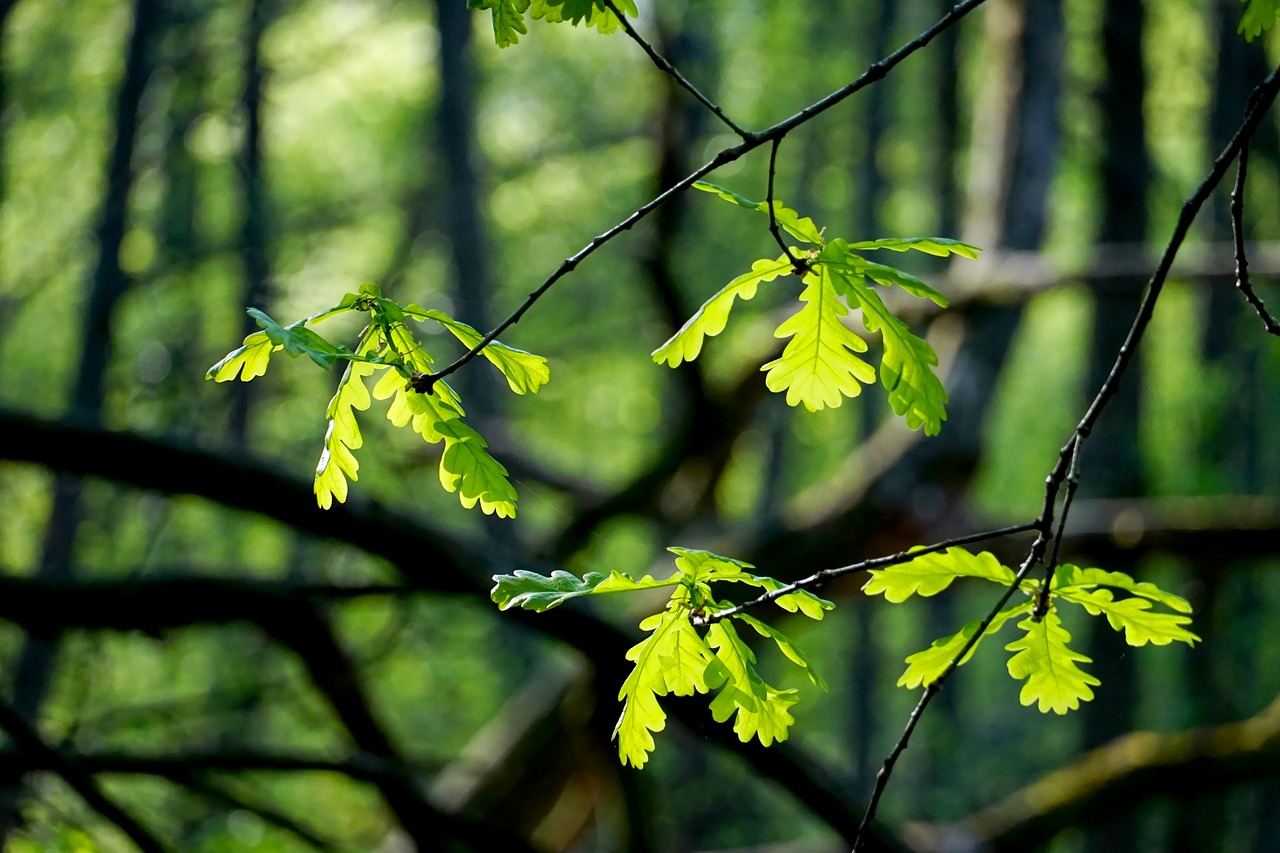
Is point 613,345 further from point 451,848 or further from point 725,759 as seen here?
point 451,848

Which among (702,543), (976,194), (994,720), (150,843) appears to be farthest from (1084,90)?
(994,720)

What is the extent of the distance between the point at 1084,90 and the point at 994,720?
12187mm

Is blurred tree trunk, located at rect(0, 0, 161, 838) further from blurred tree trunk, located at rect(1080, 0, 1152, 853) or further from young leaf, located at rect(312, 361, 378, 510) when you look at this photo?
blurred tree trunk, located at rect(1080, 0, 1152, 853)

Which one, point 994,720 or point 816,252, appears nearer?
point 816,252

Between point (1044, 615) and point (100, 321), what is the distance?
612cm

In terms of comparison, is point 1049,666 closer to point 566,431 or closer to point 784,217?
point 784,217

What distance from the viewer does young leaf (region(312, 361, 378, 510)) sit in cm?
130

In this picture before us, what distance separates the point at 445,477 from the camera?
1.33 metres

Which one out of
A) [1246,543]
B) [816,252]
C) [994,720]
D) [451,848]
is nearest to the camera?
[816,252]

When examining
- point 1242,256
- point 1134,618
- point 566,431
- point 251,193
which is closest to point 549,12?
point 1242,256

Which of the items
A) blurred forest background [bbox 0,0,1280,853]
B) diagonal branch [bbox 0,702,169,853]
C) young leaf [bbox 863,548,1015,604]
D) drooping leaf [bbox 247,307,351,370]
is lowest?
blurred forest background [bbox 0,0,1280,853]

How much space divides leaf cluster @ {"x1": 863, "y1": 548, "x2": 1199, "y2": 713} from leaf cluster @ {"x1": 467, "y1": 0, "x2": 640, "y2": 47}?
694mm

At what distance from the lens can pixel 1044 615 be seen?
53.6 inches

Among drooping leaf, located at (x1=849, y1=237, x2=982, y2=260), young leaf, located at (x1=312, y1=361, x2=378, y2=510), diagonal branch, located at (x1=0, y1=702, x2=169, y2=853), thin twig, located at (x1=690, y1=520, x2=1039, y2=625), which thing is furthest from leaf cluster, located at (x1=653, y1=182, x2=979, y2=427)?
diagonal branch, located at (x1=0, y1=702, x2=169, y2=853)
